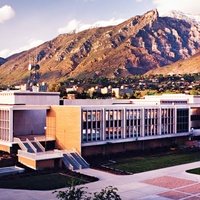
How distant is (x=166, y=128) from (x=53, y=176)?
2524cm

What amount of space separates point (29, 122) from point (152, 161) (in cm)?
1936

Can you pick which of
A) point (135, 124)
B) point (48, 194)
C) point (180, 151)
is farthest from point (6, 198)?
point (180, 151)

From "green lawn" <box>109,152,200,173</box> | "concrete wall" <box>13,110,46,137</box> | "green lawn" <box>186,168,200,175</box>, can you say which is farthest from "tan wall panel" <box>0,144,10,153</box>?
"green lawn" <box>186,168,200,175</box>

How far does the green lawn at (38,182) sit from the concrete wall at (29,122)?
55.2 ft

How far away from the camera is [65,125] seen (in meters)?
51.7

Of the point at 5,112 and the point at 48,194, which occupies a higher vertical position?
the point at 5,112

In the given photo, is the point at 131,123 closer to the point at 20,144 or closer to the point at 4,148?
the point at 20,144

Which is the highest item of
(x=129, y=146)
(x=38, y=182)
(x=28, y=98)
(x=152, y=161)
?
(x=28, y=98)

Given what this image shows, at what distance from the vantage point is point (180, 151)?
5747 centimetres

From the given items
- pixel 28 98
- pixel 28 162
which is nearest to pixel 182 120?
pixel 28 98

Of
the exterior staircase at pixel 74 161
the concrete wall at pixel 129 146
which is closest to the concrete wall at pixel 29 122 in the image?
the concrete wall at pixel 129 146

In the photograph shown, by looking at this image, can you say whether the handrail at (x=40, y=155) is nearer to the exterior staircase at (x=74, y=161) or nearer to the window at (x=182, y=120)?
the exterior staircase at (x=74, y=161)

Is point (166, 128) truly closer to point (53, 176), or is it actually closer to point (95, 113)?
point (95, 113)

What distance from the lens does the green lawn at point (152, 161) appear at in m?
45.7
